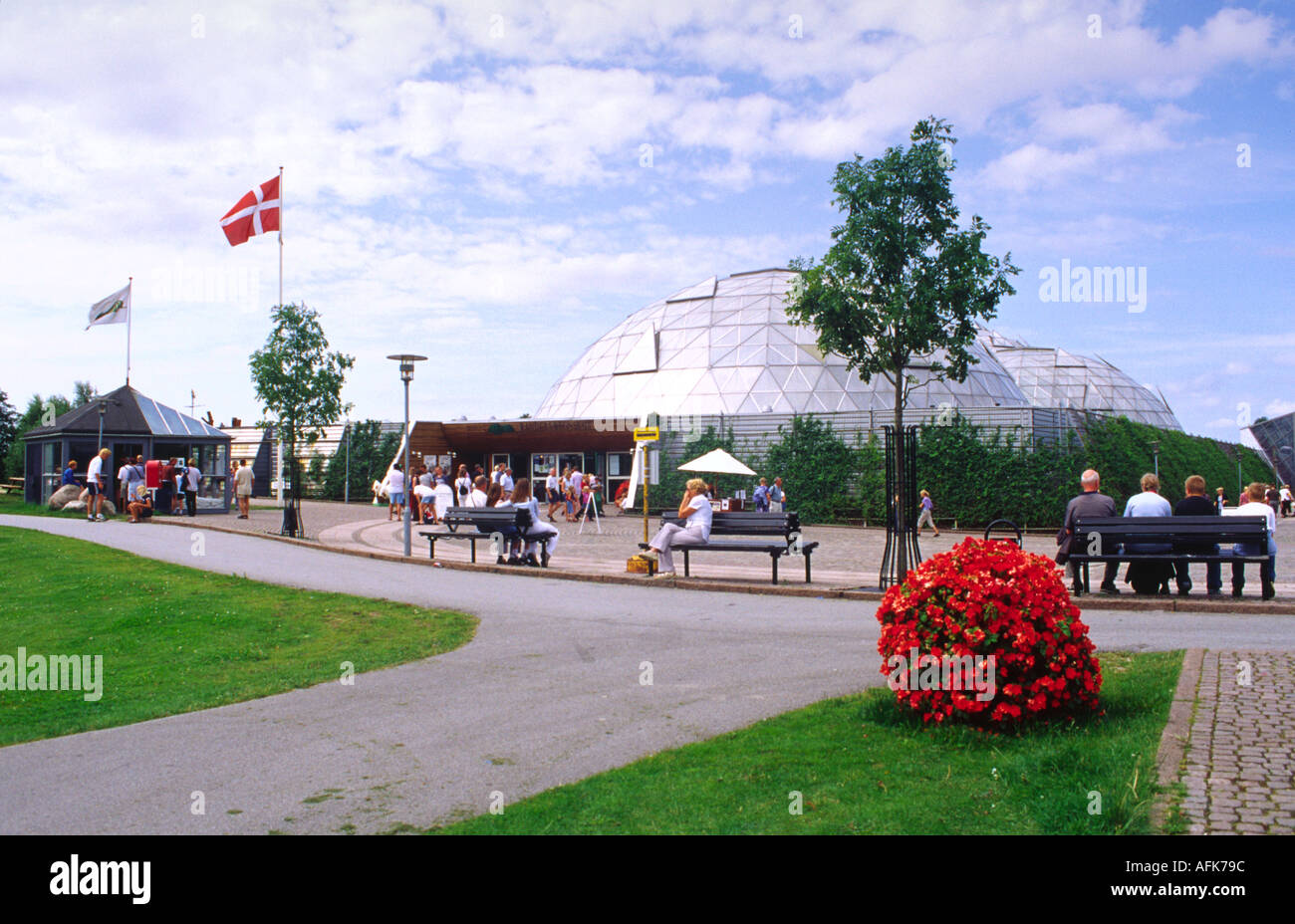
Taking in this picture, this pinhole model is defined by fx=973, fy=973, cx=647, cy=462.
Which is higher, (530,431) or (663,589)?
(530,431)

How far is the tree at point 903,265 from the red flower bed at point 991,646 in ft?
54.7

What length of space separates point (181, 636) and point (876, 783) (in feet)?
28.1

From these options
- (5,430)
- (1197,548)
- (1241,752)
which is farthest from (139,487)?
(5,430)

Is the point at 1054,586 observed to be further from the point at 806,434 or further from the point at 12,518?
the point at 12,518

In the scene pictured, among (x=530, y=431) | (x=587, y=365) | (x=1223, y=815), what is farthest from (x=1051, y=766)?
(x=587, y=365)

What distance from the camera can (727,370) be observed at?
4334cm

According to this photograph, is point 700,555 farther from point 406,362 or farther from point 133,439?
point 133,439

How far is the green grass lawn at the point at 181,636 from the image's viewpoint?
25.7 feet

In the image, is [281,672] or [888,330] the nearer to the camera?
[281,672]

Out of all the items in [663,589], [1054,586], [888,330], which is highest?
[888,330]

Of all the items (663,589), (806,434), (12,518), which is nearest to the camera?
(663,589)

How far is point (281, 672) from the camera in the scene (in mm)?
8828

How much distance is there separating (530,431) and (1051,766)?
124 feet

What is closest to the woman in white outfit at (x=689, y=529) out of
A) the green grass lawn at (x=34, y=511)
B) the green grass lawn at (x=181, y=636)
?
the green grass lawn at (x=181, y=636)
